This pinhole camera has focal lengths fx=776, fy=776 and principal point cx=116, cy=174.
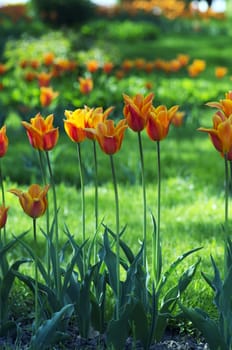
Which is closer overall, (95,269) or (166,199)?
(95,269)

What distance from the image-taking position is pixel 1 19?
1847 centimetres

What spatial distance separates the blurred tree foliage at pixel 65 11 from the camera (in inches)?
709

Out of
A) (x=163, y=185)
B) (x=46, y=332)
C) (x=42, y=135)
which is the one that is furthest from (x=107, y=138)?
(x=163, y=185)

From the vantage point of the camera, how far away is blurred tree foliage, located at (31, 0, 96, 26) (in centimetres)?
1802

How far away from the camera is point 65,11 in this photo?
18047 mm

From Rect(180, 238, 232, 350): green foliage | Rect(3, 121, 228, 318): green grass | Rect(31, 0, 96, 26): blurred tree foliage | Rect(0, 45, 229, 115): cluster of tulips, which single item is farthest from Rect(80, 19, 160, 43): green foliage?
Rect(180, 238, 232, 350): green foliage

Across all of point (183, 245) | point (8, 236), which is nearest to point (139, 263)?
point (183, 245)

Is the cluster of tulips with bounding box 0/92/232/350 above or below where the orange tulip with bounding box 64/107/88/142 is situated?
below

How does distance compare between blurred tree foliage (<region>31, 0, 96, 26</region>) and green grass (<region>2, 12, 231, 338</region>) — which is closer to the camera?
green grass (<region>2, 12, 231, 338</region>)

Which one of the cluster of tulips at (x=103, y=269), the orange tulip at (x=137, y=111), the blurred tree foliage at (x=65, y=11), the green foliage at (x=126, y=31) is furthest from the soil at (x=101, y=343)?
the blurred tree foliage at (x=65, y=11)

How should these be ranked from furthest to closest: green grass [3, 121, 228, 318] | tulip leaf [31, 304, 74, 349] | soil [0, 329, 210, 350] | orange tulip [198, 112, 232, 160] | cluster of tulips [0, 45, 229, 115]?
cluster of tulips [0, 45, 229, 115]
green grass [3, 121, 228, 318]
soil [0, 329, 210, 350]
tulip leaf [31, 304, 74, 349]
orange tulip [198, 112, 232, 160]

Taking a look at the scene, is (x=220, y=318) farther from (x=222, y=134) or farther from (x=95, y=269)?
(x=222, y=134)

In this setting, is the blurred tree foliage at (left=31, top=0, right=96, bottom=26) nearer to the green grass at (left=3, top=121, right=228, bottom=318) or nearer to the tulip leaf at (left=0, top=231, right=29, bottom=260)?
the green grass at (left=3, top=121, right=228, bottom=318)

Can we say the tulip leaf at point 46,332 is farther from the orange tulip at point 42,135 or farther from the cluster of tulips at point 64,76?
the cluster of tulips at point 64,76
